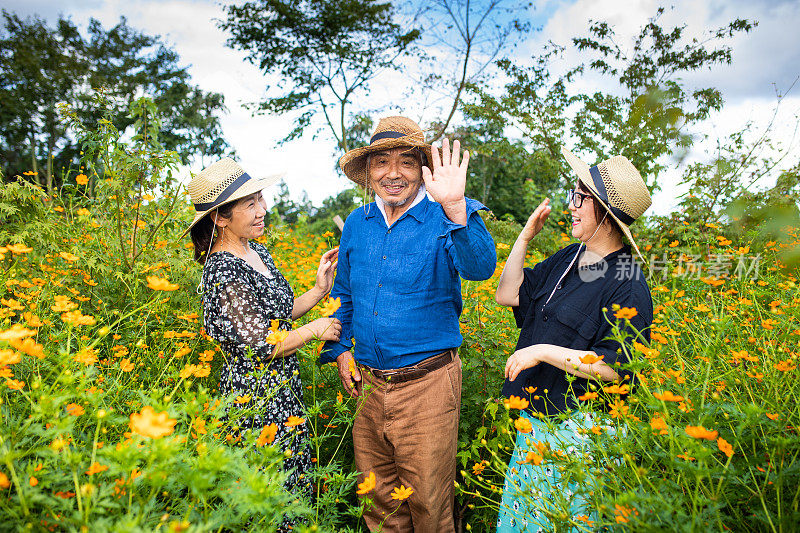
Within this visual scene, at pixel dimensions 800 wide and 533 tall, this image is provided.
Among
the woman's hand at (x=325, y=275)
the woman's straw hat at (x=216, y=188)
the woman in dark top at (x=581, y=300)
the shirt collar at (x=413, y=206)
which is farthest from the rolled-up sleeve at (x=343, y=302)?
the woman in dark top at (x=581, y=300)

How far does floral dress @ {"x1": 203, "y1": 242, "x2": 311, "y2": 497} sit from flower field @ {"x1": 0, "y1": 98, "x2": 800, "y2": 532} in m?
0.09

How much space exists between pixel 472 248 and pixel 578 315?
446 mm

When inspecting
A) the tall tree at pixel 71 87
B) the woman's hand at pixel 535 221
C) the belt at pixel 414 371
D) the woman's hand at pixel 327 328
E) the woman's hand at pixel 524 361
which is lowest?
the belt at pixel 414 371

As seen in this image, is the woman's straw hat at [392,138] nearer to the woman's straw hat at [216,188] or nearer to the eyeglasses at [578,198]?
the woman's straw hat at [216,188]

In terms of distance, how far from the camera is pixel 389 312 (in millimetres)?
1990

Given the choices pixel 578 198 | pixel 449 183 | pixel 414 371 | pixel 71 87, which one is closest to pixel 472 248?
pixel 449 183

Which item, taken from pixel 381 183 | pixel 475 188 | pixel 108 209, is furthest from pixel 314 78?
pixel 381 183

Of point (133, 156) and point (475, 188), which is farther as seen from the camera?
point (475, 188)

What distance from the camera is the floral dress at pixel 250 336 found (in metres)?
1.74

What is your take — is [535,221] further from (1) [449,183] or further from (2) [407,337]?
(2) [407,337]

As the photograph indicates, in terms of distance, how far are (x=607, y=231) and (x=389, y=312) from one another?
901 mm

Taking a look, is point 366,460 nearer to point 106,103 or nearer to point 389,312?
point 389,312

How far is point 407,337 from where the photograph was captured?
1962mm

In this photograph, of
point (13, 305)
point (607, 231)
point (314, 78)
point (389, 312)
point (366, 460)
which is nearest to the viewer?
point (13, 305)
